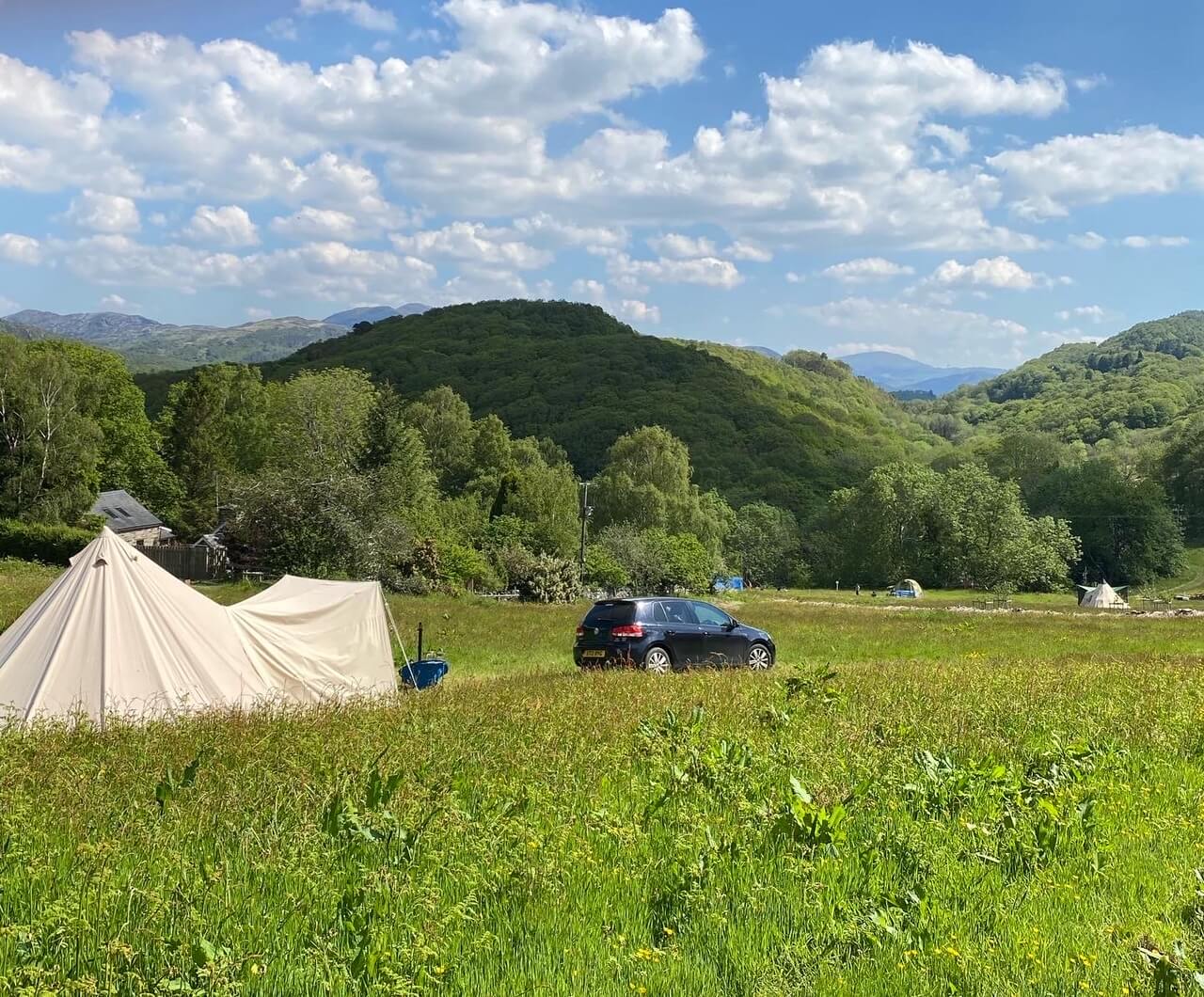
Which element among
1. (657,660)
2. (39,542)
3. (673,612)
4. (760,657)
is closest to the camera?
(657,660)

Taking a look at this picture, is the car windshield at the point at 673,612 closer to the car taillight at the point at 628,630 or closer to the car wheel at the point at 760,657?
the car taillight at the point at 628,630

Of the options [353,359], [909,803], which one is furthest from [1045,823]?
[353,359]

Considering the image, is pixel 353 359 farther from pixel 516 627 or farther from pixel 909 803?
pixel 909 803

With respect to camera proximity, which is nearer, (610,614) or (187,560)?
(610,614)

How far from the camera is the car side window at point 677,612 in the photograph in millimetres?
20188

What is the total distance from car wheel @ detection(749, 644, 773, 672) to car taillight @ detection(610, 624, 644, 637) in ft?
9.88

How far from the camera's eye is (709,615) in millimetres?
20875

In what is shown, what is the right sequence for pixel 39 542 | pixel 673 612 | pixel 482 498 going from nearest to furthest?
pixel 673 612 < pixel 39 542 < pixel 482 498

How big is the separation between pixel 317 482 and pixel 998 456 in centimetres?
11730

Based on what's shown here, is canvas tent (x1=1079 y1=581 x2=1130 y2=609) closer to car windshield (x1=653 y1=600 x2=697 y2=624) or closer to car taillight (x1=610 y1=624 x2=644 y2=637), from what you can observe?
car windshield (x1=653 y1=600 x2=697 y2=624)

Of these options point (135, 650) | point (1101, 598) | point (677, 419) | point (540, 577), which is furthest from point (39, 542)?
point (677, 419)

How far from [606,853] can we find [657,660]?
13.2 m

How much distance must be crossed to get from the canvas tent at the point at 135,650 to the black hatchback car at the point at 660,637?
5.92 metres

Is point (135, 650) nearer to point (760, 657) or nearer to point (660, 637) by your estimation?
point (660, 637)
